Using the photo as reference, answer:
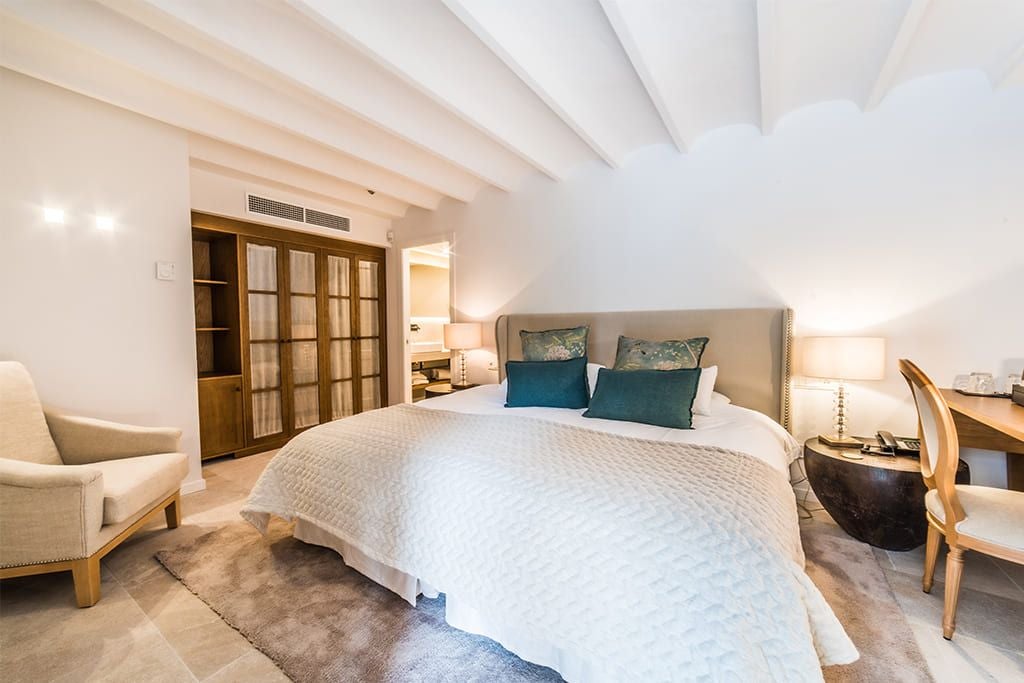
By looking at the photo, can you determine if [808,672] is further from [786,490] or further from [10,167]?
[10,167]

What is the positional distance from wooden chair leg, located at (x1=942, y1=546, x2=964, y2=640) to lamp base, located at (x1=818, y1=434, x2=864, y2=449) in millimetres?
776

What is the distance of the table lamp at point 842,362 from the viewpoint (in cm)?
217

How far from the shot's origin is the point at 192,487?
286cm

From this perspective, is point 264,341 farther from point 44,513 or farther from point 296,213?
point 44,513

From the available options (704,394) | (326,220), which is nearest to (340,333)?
(326,220)

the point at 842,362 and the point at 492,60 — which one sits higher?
the point at 492,60

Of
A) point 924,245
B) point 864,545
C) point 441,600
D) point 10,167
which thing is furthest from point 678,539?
point 10,167

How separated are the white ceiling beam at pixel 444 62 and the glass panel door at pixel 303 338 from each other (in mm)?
2430

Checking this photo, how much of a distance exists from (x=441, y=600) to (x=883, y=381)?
107 inches

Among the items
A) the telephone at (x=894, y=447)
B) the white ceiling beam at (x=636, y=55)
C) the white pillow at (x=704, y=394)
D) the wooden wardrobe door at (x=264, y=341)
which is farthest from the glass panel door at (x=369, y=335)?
the telephone at (x=894, y=447)

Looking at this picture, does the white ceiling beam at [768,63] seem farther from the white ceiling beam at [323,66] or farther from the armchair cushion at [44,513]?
the armchair cushion at [44,513]

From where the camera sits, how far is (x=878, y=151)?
2.35 metres

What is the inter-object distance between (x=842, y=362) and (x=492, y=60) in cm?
247

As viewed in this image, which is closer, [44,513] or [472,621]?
[472,621]
